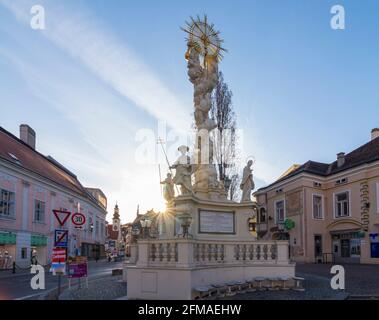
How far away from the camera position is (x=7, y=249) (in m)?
30.2

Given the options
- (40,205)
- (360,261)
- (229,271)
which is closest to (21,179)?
(40,205)

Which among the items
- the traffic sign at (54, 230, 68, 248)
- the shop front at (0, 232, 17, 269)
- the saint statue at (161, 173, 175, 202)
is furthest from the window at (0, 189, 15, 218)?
the traffic sign at (54, 230, 68, 248)

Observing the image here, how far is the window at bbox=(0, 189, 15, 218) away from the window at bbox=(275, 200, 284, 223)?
23.7 meters

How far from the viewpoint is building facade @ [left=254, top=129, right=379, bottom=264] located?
31.5 m

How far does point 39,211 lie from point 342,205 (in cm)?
2600

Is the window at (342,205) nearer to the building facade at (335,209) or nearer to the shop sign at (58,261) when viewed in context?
the building facade at (335,209)

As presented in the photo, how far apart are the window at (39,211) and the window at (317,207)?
23903 millimetres

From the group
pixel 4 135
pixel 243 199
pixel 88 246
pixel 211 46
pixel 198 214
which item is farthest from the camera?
pixel 88 246

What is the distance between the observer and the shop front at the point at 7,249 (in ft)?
94.7

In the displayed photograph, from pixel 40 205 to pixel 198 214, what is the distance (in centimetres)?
2618

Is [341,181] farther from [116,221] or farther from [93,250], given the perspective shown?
[116,221]

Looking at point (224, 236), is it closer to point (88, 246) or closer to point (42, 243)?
point (42, 243)

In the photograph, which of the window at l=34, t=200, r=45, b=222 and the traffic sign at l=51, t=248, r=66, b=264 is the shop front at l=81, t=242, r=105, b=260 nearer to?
the window at l=34, t=200, r=45, b=222
